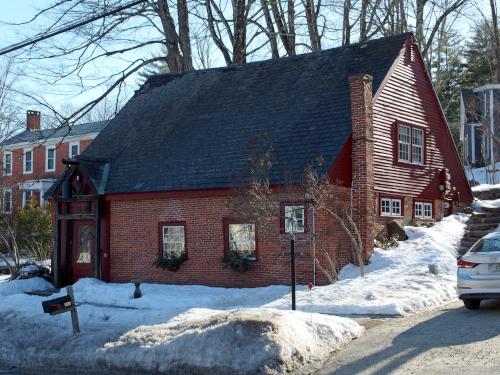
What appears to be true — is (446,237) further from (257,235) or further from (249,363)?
(249,363)

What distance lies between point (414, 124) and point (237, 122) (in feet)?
18.9

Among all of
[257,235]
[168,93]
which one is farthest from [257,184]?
[168,93]

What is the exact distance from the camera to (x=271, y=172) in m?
18.5

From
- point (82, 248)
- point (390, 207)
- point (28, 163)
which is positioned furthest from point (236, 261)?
point (28, 163)

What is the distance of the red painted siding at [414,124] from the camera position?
806 inches

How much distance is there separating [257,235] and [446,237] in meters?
5.72

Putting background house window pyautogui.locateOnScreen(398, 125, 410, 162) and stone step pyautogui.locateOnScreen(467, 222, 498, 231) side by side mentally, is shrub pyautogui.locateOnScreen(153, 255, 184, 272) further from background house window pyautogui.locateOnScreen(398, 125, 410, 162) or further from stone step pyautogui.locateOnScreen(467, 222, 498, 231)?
stone step pyautogui.locateOnScreen(467, 222, 498, 231)

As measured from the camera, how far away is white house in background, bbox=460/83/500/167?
35.3 meters

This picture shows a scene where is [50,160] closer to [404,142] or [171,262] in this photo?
[171,262]

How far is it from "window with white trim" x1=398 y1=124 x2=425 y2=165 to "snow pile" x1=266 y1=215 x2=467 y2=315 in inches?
100

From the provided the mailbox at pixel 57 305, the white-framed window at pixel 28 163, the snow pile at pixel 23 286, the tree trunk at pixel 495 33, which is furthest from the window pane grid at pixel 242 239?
the white-framed window at pixel 28 163

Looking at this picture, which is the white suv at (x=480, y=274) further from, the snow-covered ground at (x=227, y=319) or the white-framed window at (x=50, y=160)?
the white-framed window at (x=50, y=160)

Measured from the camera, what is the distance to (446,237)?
20.2 metres

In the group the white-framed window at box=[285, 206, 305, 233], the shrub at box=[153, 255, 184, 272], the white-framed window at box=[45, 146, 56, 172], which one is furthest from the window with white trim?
the white-framed window at box=[45, 146, 56, 172]
